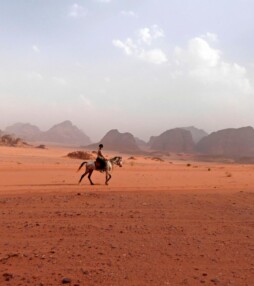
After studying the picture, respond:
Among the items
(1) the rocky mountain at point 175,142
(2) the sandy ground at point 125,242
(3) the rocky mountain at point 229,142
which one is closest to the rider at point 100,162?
(2) the sandy ground at point 125,242

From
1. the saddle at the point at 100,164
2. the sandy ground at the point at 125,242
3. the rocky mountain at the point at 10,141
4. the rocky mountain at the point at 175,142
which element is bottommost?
the sandy ground at the point at 125,242

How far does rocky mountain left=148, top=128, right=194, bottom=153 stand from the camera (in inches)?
6403

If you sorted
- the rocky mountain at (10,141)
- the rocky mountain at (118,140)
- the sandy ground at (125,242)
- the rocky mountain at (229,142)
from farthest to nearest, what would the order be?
the rocky mountain at (118,140), the rocky mountain at (229,142), the rocky mountain at (10,141), the sandy ground at (125,242)

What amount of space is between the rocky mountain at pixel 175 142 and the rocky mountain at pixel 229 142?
4.75 metres

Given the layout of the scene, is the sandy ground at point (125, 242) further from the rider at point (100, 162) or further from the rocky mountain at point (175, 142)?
the rocky mountain at point (175, 142)

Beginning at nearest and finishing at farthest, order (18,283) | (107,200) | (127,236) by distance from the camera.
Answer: (18,283) → (127,236) → (107,200)

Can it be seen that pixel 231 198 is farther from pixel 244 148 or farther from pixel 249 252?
pixel 244 148

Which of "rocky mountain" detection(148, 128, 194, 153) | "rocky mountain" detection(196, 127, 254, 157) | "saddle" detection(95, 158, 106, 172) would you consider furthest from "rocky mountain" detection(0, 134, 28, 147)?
"rocky mountain" detection(148, 128, 194, 153)

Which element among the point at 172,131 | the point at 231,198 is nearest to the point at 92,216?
the point at 231,198

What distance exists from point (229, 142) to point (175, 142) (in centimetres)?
2270

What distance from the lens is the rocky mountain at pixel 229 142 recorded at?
151 meters

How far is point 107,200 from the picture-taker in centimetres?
1274

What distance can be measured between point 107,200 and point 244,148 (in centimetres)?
14563

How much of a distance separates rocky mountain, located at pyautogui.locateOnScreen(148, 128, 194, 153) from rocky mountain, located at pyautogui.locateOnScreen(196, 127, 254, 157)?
475cm
